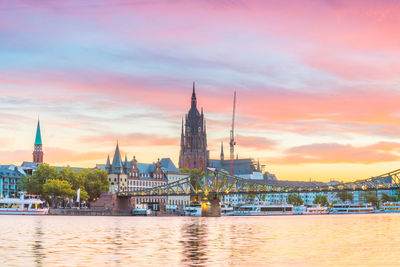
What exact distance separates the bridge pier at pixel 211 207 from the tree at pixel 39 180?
44075 millimetres

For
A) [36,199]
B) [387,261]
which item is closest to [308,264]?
[387,261]

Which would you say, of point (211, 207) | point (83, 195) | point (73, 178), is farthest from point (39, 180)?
point (211, 207)

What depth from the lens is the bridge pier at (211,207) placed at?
16150 cm

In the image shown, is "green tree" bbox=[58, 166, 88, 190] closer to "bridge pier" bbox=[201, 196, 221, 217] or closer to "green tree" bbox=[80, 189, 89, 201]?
"green tree" bbox=[80, 189, 89, 201]

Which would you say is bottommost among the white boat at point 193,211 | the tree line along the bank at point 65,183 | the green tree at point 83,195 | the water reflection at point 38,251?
the water reflection at point 38,251

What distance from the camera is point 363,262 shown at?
39750 mm

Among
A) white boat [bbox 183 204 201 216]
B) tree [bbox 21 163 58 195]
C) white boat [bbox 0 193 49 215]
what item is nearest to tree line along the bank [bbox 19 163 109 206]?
tree [bbox 21 163 58 195]

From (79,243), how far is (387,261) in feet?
81.0

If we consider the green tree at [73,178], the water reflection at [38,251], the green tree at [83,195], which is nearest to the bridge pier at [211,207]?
the green tree at [83,195]

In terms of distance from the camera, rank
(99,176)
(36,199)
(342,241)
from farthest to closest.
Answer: (99,176), (36,199), (342,241)

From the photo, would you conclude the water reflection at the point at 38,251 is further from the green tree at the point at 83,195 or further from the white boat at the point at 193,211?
the white boat at the point at 193,211

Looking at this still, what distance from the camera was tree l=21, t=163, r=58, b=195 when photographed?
18062 centimetres

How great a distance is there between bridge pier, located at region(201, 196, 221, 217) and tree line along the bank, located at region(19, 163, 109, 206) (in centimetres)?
3459

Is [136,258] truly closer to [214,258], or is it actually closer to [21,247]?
[214,258]
